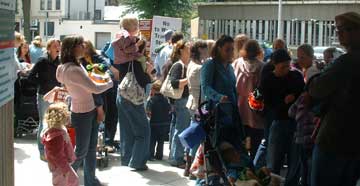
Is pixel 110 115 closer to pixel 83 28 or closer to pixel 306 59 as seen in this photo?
pixel 306 59

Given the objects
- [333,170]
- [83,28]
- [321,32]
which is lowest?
[333,170]

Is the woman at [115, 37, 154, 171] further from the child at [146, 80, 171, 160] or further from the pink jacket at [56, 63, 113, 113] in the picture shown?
the pink jacket at [56, 63, 113, 113]

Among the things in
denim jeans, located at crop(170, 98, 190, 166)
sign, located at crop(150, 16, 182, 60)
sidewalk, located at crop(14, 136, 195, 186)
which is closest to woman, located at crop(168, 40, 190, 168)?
denim jeans, located at crop(170, 98, 190, 166)

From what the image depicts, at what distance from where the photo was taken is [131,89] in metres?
6.79

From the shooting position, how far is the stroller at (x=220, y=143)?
5562 millimetres

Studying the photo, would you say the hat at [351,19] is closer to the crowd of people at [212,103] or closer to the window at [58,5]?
the crowd of people at [212,103]

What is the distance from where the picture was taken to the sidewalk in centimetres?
661

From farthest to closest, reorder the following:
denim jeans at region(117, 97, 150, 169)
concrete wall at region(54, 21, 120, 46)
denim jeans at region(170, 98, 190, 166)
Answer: concrete wall at region(54, 21, 120, 46), denim jeans at region(170, 98, 190, 166), denim jeans at region(117, 97, 150, 169)

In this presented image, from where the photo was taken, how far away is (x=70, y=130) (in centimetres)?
585

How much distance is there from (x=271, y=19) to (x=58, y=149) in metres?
22.9

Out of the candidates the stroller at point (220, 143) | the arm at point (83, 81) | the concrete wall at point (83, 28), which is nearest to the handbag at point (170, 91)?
the stroller at point (220, 143)

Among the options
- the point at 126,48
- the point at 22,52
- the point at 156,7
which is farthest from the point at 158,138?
the point at 156,7

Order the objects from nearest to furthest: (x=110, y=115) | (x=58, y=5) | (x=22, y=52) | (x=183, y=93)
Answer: (x=183, y=93), (x=110, y=115), (x=22, y=52), (x=58, y=5)

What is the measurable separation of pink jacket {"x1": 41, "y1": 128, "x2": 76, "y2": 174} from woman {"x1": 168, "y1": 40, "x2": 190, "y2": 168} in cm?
209
